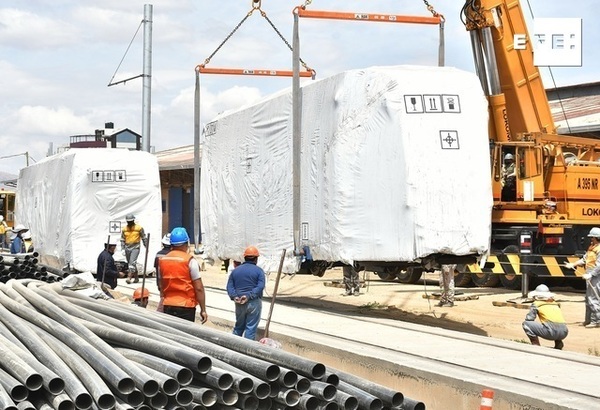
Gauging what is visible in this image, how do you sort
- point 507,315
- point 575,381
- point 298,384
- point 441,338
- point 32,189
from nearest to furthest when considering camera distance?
point 298,384, point 575,381, point 441,338, point 507,315, point 32,189

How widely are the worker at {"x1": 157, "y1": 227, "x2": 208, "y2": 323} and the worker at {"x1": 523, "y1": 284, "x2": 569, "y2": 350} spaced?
4.20 m

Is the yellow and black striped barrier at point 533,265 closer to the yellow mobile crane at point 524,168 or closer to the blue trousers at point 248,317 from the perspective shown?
the yellow mobile crane at point 524,168

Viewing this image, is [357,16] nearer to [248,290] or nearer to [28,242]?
[248,290]

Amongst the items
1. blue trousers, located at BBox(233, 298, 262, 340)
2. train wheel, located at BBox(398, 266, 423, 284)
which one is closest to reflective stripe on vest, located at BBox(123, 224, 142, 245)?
train wheel, located at BBox(398, 266, 423, 284)

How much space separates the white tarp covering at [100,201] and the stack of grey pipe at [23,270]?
725 cm

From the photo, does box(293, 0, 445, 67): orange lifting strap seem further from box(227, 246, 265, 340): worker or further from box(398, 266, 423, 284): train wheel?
box(398, 266, 423, 284): train wheel

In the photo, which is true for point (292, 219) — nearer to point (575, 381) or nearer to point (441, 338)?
point (441, 338)

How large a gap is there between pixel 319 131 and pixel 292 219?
5.62 ft

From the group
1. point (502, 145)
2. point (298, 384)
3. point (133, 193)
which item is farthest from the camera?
point (133, 193)

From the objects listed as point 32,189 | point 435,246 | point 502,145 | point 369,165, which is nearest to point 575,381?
point 435,246

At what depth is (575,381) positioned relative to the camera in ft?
29.7

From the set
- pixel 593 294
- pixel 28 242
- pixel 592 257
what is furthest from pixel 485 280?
pixel 28 242

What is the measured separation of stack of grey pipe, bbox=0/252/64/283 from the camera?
1563 cm

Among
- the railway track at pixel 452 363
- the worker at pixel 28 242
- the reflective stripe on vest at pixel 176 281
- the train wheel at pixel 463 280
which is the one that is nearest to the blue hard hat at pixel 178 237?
the reflective stripe on vest at pixel 176 281
